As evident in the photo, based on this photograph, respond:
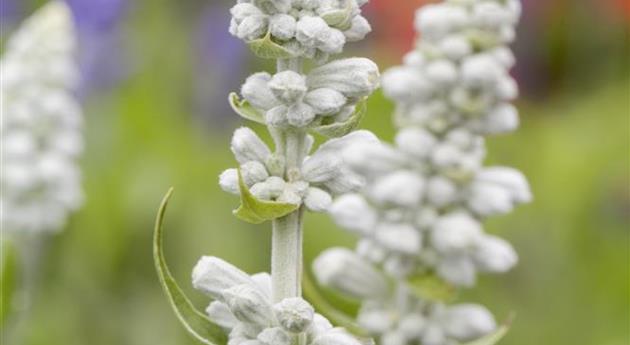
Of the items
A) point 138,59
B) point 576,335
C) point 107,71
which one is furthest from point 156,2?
point 576,335

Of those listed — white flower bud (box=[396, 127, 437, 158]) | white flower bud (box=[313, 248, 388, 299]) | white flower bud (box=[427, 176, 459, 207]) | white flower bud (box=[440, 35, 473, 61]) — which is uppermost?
white flower bud (box=[440, 35, 473, 61])

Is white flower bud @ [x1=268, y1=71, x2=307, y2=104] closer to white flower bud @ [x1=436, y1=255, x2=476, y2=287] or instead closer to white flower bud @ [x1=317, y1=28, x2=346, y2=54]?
white flower bud @ [x1=317, y1=28, x2=346, y2=54]

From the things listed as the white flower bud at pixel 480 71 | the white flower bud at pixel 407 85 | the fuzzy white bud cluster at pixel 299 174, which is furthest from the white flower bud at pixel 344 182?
the white flower bud at pixel 480 71

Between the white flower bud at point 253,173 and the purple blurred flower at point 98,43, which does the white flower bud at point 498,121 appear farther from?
the purple blurred flower at point 98,43

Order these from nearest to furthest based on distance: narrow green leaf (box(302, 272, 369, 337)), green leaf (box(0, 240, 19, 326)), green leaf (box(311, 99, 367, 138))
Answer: green leaf (box(311, 99, 367, 138)) → narrow green leaf (box(302, 272, 369, 337)) → green leaf (box(0, 240, 19, 326))

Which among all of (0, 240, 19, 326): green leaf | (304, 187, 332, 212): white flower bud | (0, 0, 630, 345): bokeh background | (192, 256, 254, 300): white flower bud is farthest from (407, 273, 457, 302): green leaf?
(0, 0, 630, 345): bokeh background

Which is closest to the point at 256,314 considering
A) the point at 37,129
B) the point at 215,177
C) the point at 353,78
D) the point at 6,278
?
the point at 353,78
